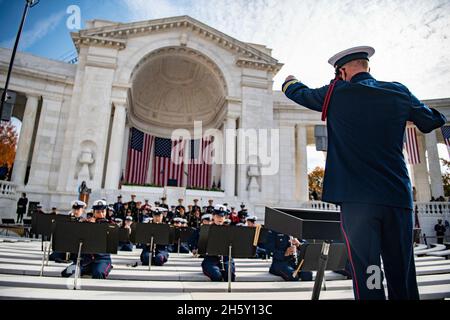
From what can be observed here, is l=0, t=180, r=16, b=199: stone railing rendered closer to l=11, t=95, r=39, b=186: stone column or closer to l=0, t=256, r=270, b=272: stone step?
l=11, t=95, r=39, b=186: stone column

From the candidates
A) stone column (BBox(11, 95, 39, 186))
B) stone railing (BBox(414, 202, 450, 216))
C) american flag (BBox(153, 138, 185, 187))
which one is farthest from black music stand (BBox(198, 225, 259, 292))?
american flag (BBox(153, 138, 185, 187))

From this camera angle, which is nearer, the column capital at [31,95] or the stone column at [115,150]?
the stone column at [115,150]

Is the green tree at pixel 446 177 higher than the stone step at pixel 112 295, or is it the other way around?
the green tree at pixel 446 177

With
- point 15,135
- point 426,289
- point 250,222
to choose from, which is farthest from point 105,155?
point 426,289

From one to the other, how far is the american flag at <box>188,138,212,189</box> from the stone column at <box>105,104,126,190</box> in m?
8.23

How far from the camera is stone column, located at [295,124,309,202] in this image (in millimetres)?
24180

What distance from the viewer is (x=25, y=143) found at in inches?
787

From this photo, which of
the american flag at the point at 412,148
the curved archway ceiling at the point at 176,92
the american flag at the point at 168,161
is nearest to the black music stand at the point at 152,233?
the american flag at the point at 412,148

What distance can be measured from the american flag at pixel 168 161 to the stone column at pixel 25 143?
10.4 m

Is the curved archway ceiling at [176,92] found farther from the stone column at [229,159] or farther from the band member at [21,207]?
the band member at [21,207]

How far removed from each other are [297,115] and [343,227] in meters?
24.9

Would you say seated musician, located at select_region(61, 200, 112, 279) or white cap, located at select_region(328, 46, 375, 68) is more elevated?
white cap, located at select_region(328, 46, 375, 68)

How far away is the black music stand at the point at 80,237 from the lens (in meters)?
4.98

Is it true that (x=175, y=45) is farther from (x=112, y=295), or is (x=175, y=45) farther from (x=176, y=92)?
(x=112, y=295)
